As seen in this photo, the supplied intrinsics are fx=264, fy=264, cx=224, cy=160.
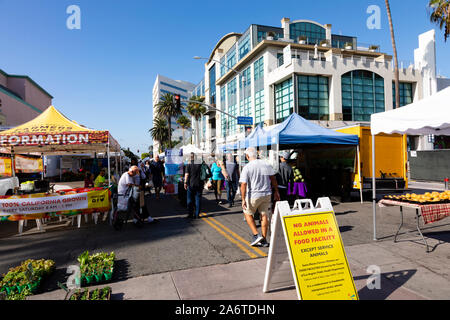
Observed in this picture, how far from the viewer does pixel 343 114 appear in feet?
94.7

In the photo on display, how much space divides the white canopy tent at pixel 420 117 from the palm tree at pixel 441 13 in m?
12.4

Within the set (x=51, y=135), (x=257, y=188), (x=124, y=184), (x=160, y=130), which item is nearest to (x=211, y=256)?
(x=257, y=188)

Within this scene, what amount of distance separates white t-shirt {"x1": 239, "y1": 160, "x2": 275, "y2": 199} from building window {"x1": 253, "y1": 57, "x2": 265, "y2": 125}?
27674mm

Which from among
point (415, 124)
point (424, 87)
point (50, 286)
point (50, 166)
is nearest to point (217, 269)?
point (50, 286)

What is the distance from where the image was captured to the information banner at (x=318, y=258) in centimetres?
290

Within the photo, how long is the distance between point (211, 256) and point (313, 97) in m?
26.6

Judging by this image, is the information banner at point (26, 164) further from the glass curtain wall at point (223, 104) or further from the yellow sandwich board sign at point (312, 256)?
the glass curtain wall at point (223, 104)

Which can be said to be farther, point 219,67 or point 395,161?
point 219,67

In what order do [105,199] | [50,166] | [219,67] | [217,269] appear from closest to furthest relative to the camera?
[217,269] → [105,199] → [50,166] → [219,67]

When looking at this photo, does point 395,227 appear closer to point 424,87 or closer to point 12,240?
point 12,240

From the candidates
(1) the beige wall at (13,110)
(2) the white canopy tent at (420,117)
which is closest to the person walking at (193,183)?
(2) the white canopy tent at (420,117)

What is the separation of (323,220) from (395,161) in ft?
33.0

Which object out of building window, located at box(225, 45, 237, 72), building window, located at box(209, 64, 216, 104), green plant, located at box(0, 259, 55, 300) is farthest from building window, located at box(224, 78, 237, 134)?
green plant, located at box(0, 259, 55, 300)

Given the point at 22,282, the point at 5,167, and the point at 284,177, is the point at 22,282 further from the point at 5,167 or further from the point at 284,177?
the point at 5,167
